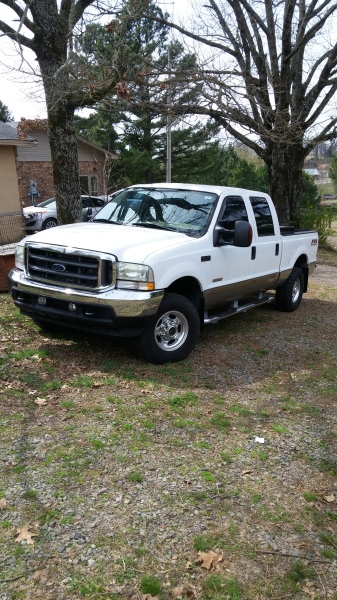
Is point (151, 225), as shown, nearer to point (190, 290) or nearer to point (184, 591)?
point (190, 290)

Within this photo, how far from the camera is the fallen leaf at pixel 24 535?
284cm

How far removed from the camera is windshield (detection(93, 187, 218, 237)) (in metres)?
6.13

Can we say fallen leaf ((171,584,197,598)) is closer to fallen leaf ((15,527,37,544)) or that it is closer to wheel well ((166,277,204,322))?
fallen leaf ((15,527,37,544))

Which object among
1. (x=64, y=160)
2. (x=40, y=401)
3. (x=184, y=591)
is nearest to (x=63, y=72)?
(x=64, y=160)

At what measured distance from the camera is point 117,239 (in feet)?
17.4

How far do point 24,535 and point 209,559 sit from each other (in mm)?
1029

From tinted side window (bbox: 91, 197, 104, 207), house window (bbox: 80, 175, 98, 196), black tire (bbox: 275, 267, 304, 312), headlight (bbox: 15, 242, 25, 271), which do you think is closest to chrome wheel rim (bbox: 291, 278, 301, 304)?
black tire (bbox: 275, 267, 304, 312)

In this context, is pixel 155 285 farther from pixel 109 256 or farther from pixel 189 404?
pixel 189 404

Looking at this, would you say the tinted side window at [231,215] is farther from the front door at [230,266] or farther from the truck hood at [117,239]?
the truck hood at [117,239]

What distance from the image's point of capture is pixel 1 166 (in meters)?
17.2

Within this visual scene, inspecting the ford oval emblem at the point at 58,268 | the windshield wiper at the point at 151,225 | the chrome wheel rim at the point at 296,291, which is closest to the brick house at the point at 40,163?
the chrome wheel rim at the point at 296,291

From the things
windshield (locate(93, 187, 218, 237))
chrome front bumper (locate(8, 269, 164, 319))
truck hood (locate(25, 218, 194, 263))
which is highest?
windshield (locate(93, 187, 218, 237))

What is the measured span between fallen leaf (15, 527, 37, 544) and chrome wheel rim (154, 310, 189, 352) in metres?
2.75

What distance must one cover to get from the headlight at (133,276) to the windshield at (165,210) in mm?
1109
